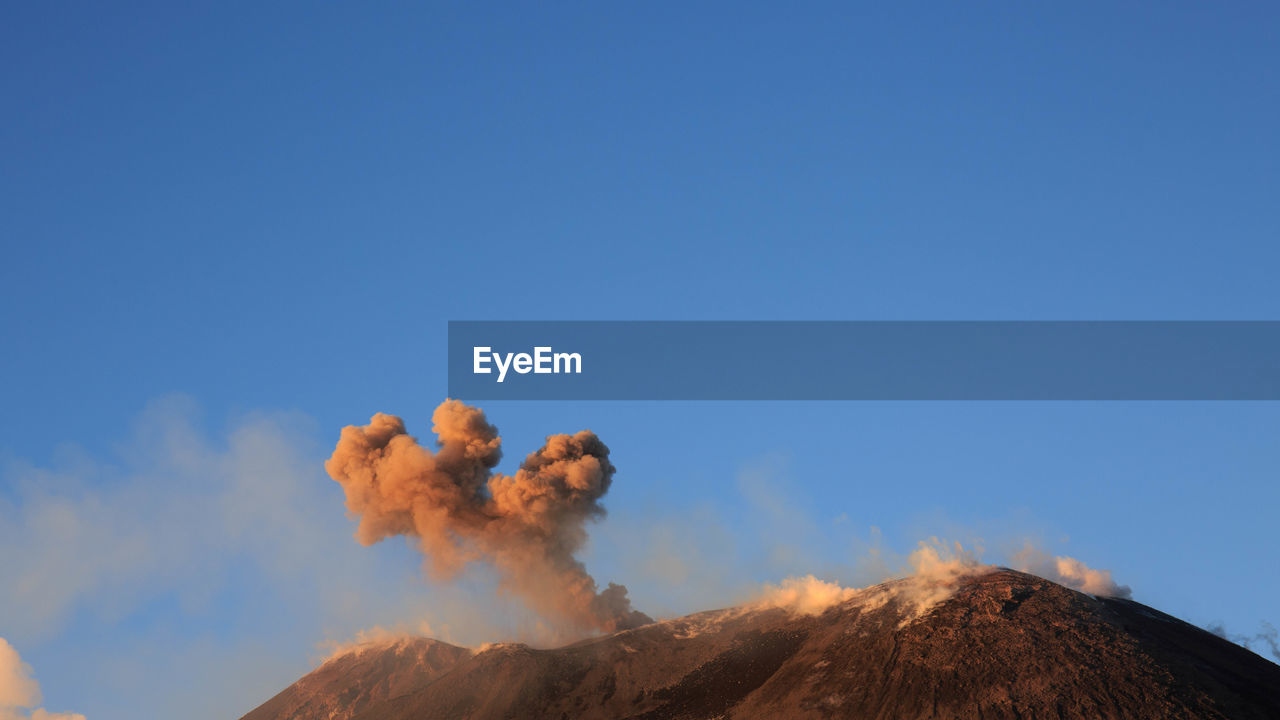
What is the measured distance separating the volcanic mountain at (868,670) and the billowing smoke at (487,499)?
39.0 ft

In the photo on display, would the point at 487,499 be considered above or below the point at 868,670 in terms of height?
above

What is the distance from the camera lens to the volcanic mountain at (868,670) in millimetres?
119250

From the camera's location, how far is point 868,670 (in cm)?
13075

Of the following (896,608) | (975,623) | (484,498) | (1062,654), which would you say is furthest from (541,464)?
(1062,654)

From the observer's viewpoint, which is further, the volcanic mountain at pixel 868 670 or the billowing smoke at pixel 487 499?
the billowing smoke at pixel 487 499

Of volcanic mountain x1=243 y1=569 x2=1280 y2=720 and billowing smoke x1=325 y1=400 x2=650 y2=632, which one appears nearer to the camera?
volcanic mountain x1=243 y1=569 x2=1280 y2=720

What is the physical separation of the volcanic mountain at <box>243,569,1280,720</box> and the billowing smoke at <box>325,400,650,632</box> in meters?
11.9

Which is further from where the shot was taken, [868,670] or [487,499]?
[487,499]

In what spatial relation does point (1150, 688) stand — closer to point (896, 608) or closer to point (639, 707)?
point (896, 608)

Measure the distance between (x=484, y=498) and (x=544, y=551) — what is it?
42.0ft

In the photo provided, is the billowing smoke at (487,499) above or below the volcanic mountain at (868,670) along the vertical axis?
above

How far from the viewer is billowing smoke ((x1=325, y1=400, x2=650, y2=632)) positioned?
541 feet

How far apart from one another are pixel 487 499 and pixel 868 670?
6561 centimetres

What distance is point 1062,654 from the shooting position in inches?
4988
